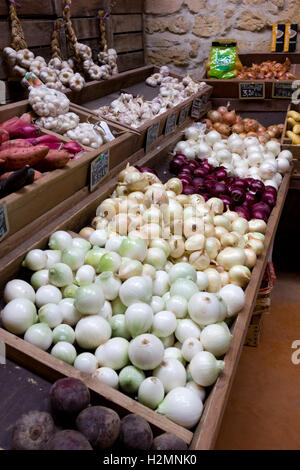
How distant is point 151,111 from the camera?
283cm

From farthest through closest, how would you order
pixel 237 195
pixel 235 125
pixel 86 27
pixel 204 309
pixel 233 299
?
1. pixel 235 125
2. pixel 86 27
3. pixel 237 195
4. pixel 233 299
5. pixel 204 309

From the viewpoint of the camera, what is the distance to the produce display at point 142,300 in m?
1.13

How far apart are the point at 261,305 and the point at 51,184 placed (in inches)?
58.5

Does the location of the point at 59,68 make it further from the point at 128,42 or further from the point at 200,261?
the point at 200,261

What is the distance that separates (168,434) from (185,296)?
0.48 meters

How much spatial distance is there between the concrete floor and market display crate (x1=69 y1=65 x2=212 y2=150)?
147cm

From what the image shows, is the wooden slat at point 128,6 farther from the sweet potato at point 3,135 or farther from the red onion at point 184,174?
the sweet potato at point 3,135

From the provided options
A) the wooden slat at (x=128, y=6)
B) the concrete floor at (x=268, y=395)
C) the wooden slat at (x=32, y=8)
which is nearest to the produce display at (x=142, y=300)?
the concrete floor at (x=268, y=395)

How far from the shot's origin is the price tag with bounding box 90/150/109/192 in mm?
1854

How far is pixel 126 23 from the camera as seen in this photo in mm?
3654

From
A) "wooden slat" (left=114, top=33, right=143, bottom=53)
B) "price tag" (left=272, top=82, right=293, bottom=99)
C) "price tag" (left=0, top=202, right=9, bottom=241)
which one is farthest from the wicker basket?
"wooden slat" (left=114, top=33, right=143, bottom=53)

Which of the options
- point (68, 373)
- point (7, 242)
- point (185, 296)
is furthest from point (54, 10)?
point (68, 373)

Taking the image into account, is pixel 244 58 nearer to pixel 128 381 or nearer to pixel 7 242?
pixel 7 242

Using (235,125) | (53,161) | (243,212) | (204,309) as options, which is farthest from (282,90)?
(204,309)
